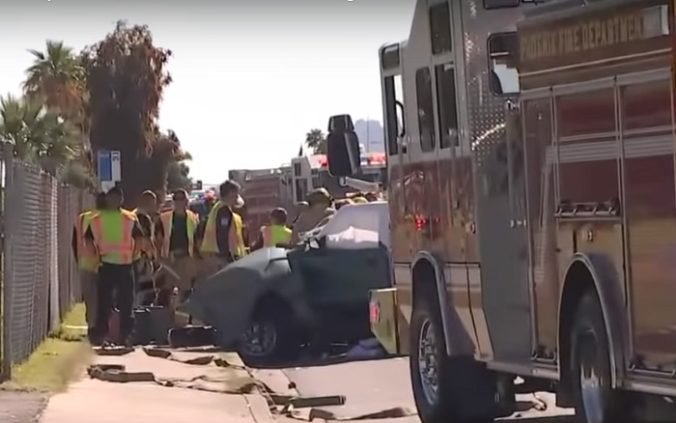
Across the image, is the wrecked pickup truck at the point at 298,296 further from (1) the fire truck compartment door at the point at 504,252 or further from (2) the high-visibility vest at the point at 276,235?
(1) the fire truck compartment door at the point at 504,252

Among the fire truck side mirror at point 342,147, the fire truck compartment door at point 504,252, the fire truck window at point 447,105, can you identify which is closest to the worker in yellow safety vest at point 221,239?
the fire truck side mirror at point 342,147

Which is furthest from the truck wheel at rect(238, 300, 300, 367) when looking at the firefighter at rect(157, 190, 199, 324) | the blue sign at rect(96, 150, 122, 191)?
the blue sign at rect(96, 150, 122, 191)

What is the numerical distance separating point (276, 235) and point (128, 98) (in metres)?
35.7

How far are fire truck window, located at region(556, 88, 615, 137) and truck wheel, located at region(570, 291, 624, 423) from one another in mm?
953

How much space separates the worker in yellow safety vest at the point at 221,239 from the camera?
21.6 m

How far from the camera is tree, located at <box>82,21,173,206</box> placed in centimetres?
5675

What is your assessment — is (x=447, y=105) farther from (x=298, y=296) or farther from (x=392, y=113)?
(x=298, y=296)

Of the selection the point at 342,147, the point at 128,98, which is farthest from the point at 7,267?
the point at 128,98

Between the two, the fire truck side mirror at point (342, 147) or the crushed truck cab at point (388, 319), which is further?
the fire truck side mirror at point (342, 147)

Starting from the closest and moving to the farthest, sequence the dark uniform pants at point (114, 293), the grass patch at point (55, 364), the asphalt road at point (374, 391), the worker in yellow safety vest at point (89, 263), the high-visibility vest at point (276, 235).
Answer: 1. the asphalt road at point (374, 391)
2. the grass patch at point (55, 364)
3. the dark uniform pants at point (114, 293)
4. the worker in yellow safety vest at point (89, 263)
5. the high-visibility vest at point (276, 235)

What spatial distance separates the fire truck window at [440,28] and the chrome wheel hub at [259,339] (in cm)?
674

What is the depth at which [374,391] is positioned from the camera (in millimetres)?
15375

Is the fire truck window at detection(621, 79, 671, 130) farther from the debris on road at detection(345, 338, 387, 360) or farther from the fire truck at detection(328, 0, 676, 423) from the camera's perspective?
the debris on road at detection(345, 338, 387, 360)

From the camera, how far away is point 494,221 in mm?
11383
